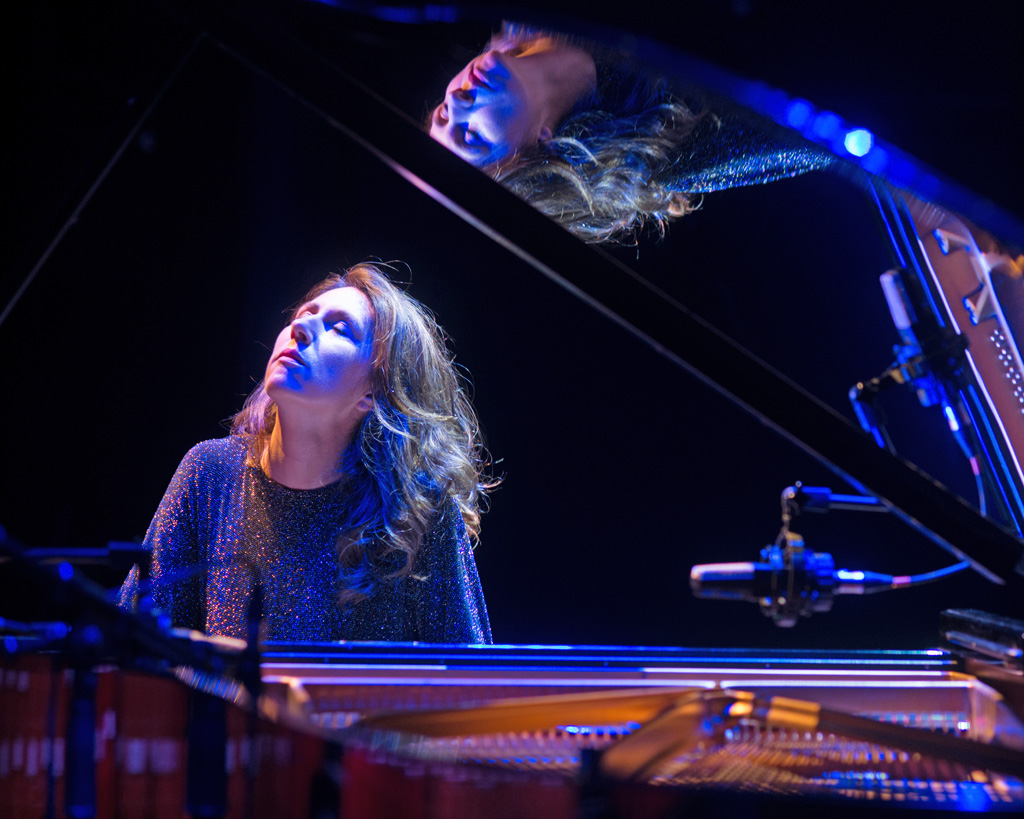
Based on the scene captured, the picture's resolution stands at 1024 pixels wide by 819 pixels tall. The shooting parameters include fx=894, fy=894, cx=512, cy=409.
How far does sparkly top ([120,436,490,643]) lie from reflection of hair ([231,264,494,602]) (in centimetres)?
5

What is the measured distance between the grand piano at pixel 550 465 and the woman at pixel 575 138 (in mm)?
177

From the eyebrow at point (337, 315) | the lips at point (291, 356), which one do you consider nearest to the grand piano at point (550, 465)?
the eyebrow at point (337, 315)

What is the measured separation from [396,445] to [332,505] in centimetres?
23

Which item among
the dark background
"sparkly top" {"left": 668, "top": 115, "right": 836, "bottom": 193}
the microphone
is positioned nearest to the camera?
the microphone

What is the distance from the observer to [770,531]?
271 centimetres

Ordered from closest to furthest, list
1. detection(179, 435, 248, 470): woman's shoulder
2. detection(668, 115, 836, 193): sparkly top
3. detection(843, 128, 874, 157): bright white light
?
1. detection(843, 128, 874, 157): bright white light
2. detection(668, 115, 836, 193): sparkly top
3. detection(179, 435, 248, 470): woman's shoulder

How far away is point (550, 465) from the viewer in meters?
2.74

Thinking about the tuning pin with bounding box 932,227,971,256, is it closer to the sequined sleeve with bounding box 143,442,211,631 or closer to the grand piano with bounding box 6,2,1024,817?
the grand piano with bounding box 6,2,1024,817

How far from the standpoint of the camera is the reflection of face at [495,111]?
2.46 meters

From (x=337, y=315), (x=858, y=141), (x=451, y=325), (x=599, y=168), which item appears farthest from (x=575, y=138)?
(x=858, y=141)

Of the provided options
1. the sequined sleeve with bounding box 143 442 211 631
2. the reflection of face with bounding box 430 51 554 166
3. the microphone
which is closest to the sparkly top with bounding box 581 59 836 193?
the reflection of face with bounding box 430 51 554 166

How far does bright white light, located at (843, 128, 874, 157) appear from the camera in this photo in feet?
4.01

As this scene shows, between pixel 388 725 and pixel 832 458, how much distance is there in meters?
0.79

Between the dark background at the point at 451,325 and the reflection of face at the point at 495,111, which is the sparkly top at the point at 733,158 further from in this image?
the reflection of face at the point at 495,111
